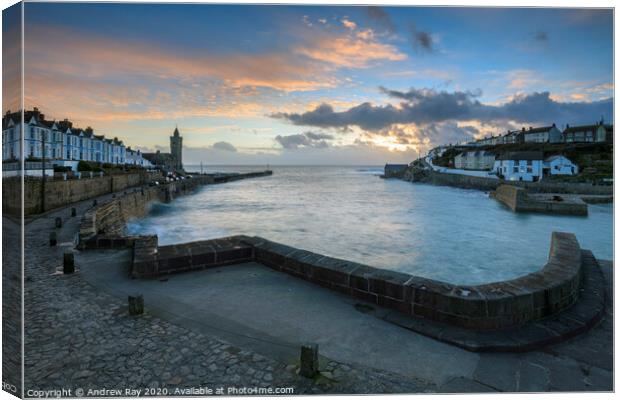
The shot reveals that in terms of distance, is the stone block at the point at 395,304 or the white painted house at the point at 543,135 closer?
the stone block at the point at 395,304

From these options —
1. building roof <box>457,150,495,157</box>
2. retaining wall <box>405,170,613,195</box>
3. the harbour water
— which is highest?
building roof <box>457,150,495,157</box>

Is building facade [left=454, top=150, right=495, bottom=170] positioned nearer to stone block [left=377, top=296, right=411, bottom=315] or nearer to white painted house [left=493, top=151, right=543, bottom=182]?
white painted house [left=493, top=151, right=543, bottom=182]

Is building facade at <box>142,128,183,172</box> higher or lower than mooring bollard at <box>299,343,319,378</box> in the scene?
higher

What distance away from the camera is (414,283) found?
17.2ft

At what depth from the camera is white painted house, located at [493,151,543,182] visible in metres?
59.9

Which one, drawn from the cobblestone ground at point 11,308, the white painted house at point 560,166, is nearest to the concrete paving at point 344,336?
the cobblestone ground at point 11,308

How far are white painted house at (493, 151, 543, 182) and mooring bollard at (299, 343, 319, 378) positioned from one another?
A: 2683 inches

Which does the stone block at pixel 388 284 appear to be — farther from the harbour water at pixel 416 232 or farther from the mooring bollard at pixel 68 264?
the harbour water at pixel 416 232

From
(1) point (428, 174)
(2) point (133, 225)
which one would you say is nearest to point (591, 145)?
(1) point (428, 174)

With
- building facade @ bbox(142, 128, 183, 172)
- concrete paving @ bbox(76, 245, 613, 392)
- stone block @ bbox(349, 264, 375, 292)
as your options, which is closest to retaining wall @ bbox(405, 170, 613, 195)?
concrete paving @ bbox(76, 245, 613, 392)

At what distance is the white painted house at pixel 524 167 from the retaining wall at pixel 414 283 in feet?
204

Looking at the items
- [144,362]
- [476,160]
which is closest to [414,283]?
[144,362]

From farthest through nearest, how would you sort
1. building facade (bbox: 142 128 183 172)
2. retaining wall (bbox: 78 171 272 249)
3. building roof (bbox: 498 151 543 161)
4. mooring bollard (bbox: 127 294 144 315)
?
1. building facade (bbox: 142 128 183 172)
2. building roof (bbox: 498 151 543 161)
3. retaining wall (bbox: 78 171 272 249)
4. mooring bollard (bbox: 127 294 144 315)

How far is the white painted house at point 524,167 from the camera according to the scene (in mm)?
59875
